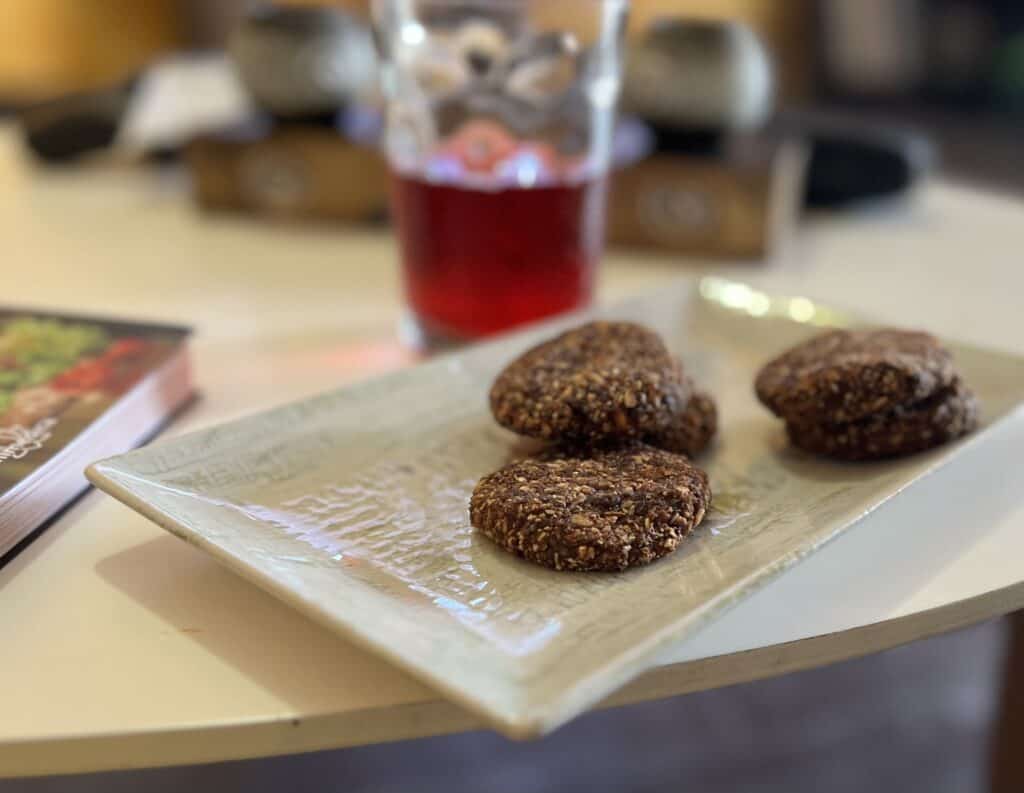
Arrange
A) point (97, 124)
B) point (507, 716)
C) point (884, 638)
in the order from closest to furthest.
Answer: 1. point (507, 716)
2. point (884, 638)
3. point (97, 124)

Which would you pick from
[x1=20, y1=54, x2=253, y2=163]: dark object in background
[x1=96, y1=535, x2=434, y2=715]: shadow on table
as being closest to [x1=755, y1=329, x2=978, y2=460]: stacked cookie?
[x1=96, y1=535, x2=434, y2=715]: shadow on table

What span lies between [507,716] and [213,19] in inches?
118

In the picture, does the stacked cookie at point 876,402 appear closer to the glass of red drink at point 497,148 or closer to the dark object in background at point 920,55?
the glass of red drink at point 497,148

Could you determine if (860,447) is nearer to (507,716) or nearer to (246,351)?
(507,716)

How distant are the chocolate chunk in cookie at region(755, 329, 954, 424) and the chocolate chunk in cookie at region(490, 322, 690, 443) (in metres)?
0.07

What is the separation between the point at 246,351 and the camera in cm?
91

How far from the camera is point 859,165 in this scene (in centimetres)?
126

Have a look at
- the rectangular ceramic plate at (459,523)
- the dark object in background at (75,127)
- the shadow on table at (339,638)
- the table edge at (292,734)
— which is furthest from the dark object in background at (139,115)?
the table edge at (292,734)

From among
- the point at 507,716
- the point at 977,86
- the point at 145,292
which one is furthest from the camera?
the point at 977,86

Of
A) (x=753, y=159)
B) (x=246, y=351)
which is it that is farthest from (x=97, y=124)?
(x=753, y=159)

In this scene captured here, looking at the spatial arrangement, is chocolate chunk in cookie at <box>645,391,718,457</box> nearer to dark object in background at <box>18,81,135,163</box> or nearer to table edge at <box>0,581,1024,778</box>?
table edge at <box>0,581,1024,778</box>

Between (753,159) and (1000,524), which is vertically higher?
(753,159)

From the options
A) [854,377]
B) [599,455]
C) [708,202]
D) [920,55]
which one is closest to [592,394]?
[599,455]

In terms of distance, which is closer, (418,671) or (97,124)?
(418,671)
